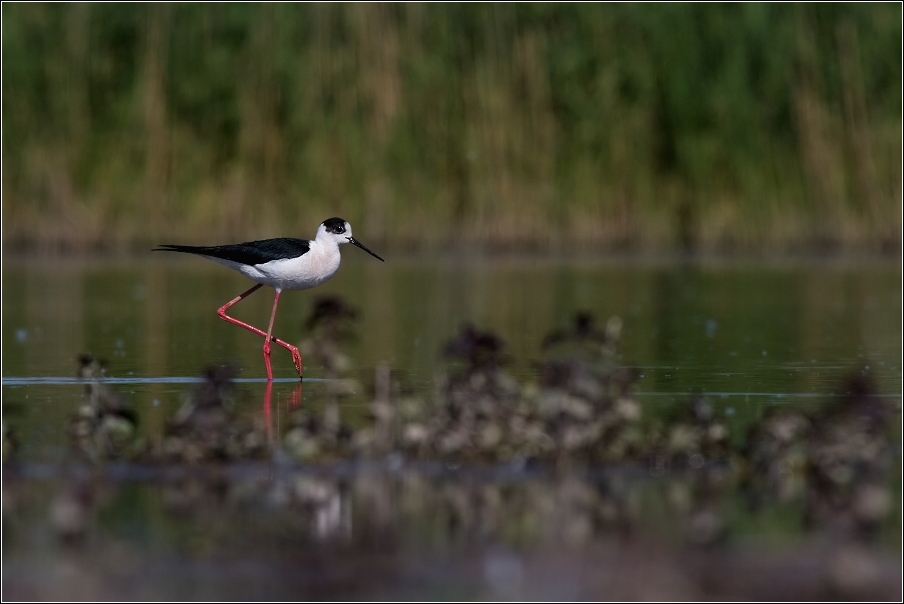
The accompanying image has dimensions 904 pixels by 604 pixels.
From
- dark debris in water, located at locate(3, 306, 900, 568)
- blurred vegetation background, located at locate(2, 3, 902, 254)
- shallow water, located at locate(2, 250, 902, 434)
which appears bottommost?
dark debris in water, located at locate(3, 306, 900, 568)

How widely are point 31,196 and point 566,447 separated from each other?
11.6 m

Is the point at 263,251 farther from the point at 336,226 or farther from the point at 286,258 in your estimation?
the point at 336,226

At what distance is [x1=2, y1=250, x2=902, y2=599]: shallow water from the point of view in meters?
4.43

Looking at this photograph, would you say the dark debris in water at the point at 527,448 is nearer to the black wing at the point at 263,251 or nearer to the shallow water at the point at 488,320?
the shallow water at the point at 488,320

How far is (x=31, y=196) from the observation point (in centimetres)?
1605

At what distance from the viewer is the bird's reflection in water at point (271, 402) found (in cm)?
623

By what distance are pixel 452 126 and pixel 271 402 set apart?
9.10 meters

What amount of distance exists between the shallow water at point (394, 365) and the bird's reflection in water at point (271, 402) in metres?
0.02

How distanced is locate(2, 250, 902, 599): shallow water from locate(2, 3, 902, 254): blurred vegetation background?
1.89 feet

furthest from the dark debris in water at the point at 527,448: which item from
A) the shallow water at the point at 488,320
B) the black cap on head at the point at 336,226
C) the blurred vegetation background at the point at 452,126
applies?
the blurred vegetation background at the point at 452,126

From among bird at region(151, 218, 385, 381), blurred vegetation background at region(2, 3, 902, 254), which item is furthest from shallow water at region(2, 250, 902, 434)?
blurred vegetation background at region(2, 3, 902, 254)

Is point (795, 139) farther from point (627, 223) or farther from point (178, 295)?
point (178, 295)

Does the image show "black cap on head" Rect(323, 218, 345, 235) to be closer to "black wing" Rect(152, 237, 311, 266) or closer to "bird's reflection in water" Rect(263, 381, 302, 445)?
"black wing" Rect(152, 237, 311, 266)

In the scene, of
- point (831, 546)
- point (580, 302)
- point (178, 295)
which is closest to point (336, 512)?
point (831, 546)
